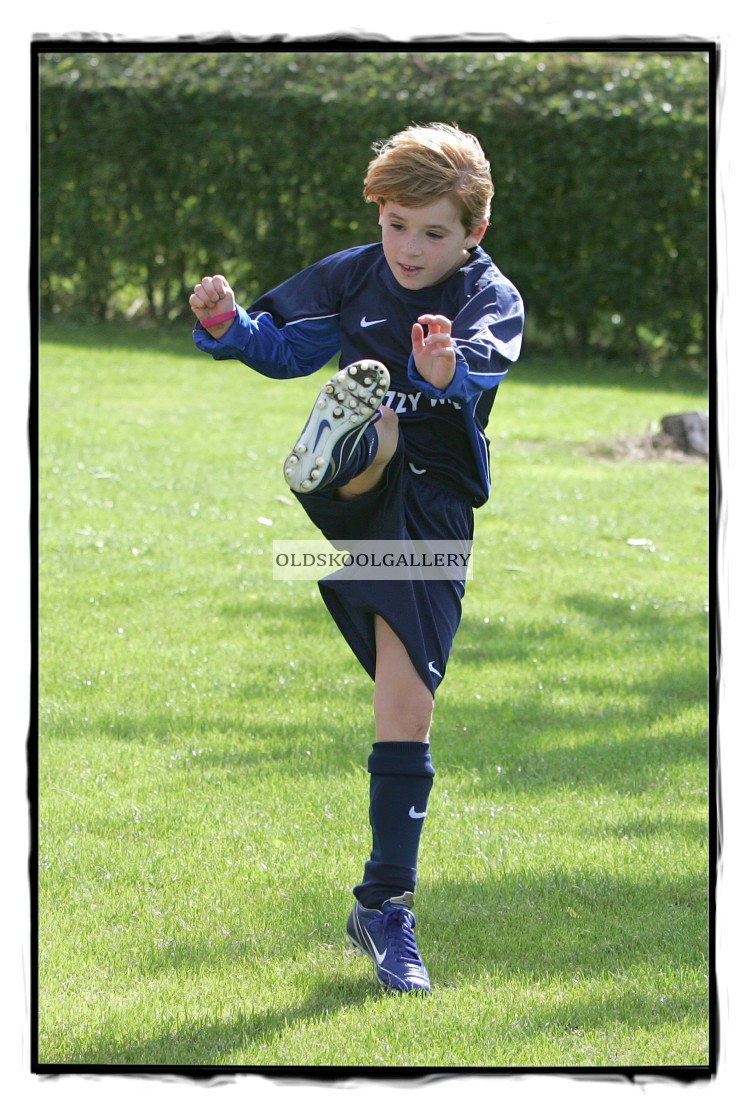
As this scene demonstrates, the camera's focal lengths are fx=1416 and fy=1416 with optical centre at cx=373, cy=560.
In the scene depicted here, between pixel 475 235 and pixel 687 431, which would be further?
pixel 687 431

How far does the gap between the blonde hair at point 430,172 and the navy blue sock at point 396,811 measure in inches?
48.0

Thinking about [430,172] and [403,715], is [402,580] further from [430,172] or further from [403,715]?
[430,172]

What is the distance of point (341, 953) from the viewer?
345cm

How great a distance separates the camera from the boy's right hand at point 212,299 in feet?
9.89

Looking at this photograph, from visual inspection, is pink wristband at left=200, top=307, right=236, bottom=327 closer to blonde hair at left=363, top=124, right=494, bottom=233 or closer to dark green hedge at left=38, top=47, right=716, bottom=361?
blonde hair at left=363, top=124, right=494, bottom=233

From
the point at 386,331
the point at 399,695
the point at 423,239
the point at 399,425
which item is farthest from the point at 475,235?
the point at 399,695

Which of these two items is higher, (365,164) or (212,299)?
(365,164)

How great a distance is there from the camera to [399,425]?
323cm

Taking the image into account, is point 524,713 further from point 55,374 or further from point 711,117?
point 55,374

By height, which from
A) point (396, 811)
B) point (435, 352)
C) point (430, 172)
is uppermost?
point (430, 172)

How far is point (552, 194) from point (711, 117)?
959 centimetres

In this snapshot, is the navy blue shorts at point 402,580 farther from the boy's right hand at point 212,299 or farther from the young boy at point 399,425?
the boy's right hand at point 212,299

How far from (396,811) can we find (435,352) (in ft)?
3.60

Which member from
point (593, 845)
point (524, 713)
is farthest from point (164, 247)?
point (593, 845)
